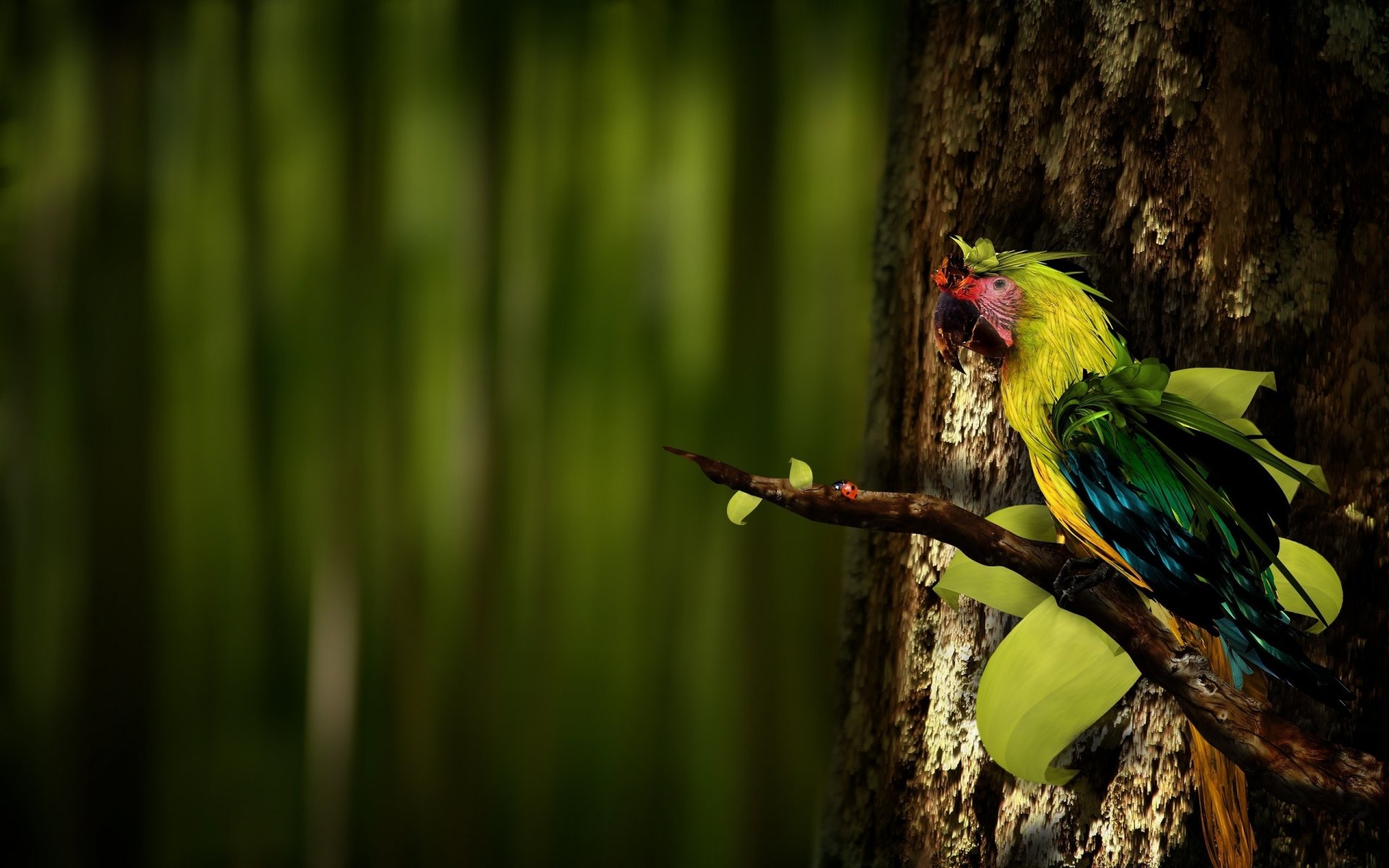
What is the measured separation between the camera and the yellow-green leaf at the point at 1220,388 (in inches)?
25.3

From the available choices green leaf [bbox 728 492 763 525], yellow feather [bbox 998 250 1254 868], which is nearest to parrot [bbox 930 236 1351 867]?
yellow feather [bbox 998 250 1254 868]

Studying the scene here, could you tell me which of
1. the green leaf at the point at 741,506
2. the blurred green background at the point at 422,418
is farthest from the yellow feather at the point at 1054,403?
the blurred green background at the point at 422,418

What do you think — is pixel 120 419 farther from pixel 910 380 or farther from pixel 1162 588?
pixel 1162 588

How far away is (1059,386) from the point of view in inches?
25.0

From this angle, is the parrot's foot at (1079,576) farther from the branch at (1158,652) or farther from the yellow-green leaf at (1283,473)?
the yellow-green leaf at (1283,473)

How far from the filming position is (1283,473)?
0.63m

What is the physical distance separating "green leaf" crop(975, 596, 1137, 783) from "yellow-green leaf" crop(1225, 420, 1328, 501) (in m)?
0.19

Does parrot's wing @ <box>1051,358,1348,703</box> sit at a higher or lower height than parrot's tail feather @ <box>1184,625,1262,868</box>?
higher

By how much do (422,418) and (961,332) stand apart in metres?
0.72

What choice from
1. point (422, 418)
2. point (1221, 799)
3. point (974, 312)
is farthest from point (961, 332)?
point (422, 418)

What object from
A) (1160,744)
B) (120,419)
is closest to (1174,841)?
(1160,744)

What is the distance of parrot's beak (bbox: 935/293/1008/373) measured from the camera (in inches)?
26.4

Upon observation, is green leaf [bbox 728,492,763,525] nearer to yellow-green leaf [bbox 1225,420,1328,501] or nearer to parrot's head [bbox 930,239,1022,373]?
parrot's head [bbox 930,239,1022,373]

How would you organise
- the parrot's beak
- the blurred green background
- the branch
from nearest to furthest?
the branch → the parrot's beak → the blurred green background
